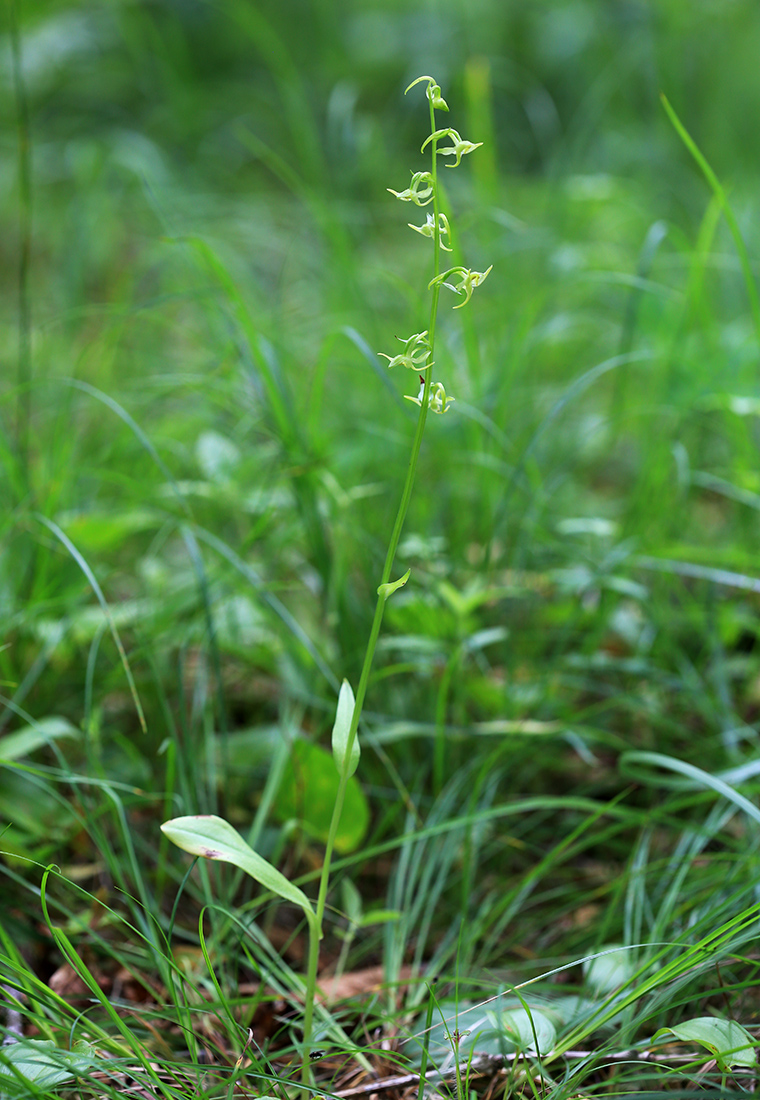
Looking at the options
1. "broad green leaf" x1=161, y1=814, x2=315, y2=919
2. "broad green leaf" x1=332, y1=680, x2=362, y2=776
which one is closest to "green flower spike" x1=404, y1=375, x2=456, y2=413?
"broad green leaf" x1=332, y1=680, x2=362, y2=776

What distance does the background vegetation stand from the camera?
0.81 meters

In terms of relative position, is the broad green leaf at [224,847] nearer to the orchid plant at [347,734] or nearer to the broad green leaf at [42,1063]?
the orchid plant at [347,734]

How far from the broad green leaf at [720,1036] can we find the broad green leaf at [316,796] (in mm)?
395

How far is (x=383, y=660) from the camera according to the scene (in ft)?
3.61

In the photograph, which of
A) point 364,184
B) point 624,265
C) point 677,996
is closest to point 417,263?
point 364,184

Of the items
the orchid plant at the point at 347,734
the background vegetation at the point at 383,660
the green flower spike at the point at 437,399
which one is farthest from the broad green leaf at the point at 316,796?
the green flower spike at the point at 437,399

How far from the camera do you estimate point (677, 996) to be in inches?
30.8

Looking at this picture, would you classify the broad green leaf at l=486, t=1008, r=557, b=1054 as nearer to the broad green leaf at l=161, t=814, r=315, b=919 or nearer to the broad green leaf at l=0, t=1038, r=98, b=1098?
the broad green leaf at l=161, t=814, r=315, b=919

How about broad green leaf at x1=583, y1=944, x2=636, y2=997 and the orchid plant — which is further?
broad green leaf at x1=583, y1=944, x2=636, y2=997

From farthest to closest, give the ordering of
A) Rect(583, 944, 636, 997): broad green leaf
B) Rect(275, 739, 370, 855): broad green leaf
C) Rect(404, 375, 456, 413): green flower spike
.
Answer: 1. Rect(275, 739, 370, 855): broad green leaf
2. Rect(583, 944, 636, 997): broad green leaf
3. Rect(404, 375, 456, 413): green flower spike

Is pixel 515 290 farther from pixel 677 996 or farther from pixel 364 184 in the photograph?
pixel 677 996

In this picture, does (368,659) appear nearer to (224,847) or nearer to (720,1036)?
(224,847)

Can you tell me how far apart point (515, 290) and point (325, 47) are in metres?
2.25

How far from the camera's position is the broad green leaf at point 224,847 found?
2.09 feet
